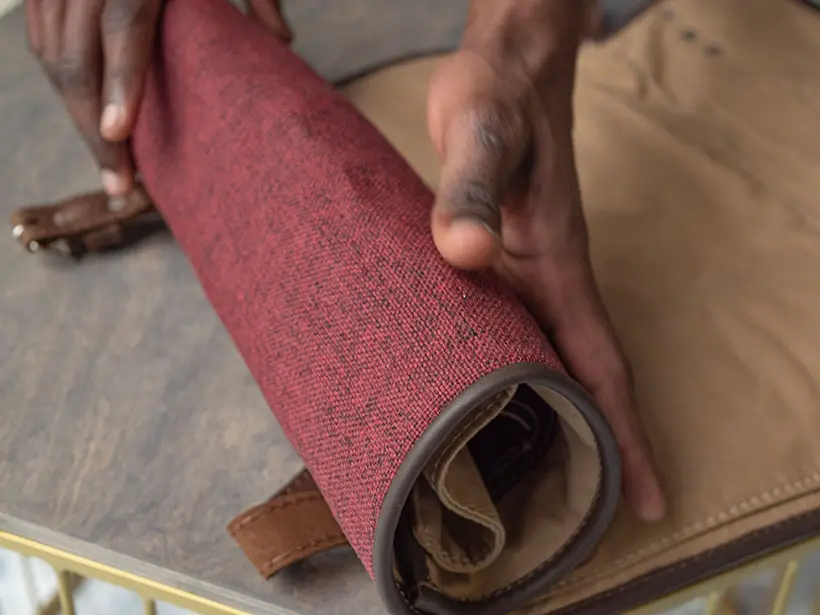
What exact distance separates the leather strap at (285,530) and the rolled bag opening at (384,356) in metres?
0.05

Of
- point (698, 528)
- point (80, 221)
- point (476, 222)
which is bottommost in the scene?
point (698, 528)

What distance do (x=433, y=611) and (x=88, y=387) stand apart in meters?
0.31

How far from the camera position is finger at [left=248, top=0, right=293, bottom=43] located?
80 cm

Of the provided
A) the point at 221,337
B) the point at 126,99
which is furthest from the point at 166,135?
the point at 221,337

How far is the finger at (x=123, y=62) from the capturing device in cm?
62

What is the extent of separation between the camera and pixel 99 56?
0.64 meters

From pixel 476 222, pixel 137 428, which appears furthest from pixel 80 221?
pixel 476 222

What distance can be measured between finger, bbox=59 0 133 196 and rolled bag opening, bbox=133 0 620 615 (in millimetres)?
87

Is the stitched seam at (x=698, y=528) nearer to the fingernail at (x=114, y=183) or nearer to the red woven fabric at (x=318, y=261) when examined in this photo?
the red woven fabric at (x=318, y=261)

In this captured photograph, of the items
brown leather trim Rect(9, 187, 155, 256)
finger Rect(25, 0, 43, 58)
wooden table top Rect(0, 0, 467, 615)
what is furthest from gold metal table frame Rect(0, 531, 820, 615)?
finger Rect(25, 0, 43, 58)

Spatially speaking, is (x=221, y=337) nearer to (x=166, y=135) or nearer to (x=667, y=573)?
(x=166, y=135)

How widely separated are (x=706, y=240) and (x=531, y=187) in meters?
0.21

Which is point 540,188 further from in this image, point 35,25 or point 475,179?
point 35,25

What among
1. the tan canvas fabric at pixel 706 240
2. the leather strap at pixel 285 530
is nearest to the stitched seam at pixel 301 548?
the leather strap at pixel 285 530
